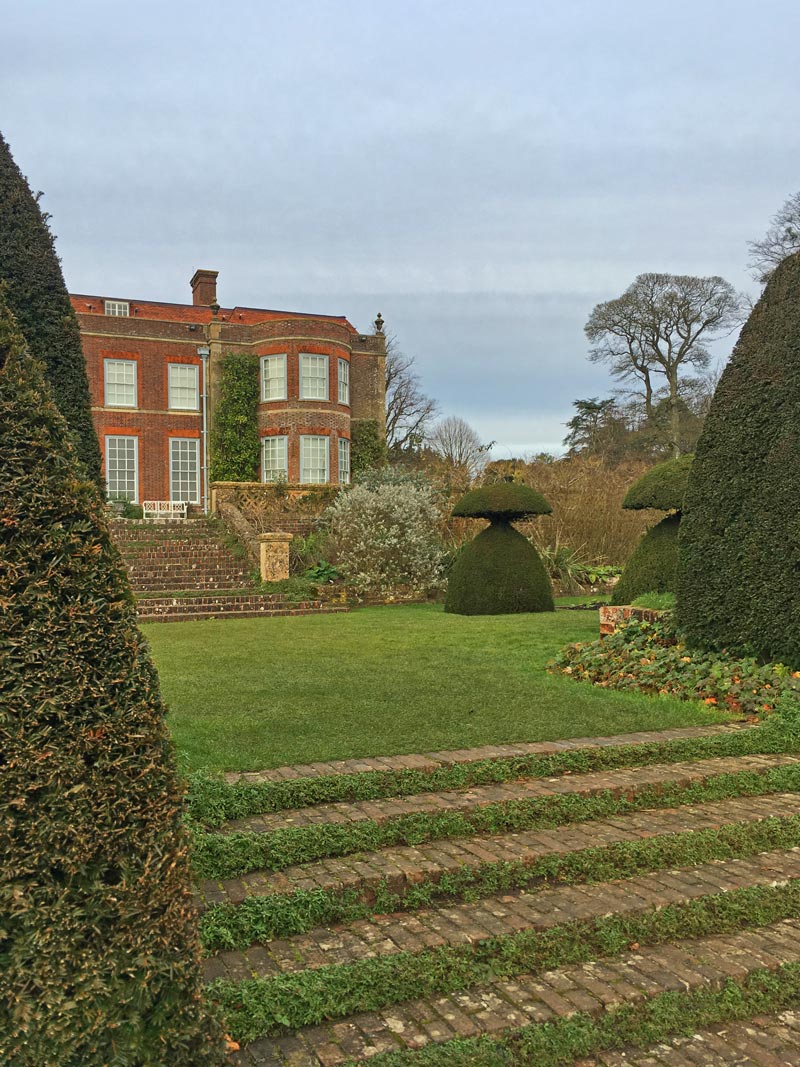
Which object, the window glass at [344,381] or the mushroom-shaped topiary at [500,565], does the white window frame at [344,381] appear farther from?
the mushroom-shaped topiary at [500,565]

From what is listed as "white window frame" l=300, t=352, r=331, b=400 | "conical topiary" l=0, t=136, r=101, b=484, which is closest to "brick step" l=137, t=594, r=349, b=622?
"conical topiary" l=0, t=136, r=101, b=484

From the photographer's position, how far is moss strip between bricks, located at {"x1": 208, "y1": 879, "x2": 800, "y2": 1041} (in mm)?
2443

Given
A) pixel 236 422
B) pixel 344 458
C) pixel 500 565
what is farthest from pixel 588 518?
pixel 236 422

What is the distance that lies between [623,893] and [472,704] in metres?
3.08

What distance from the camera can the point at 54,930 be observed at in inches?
68.4

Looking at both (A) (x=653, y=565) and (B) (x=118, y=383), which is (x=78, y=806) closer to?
(A) (x=653, y=565)

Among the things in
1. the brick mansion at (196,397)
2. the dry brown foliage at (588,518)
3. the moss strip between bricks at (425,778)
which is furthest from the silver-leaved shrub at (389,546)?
the moss strip between bricks at (425,778)

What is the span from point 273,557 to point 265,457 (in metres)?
11.3

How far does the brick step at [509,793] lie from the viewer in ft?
12.9

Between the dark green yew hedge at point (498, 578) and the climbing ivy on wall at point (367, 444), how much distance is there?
14.9m

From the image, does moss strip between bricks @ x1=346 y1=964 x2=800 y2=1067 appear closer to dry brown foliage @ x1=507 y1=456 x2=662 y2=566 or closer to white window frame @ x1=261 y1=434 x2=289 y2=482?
dry brown foliage @ x1=507 y1=456 x2=662 y2=566

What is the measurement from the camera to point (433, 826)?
383cm

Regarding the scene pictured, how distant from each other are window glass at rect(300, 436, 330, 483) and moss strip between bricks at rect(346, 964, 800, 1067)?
82.5ft

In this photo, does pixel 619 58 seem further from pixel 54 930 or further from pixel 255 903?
pixel 54 930
